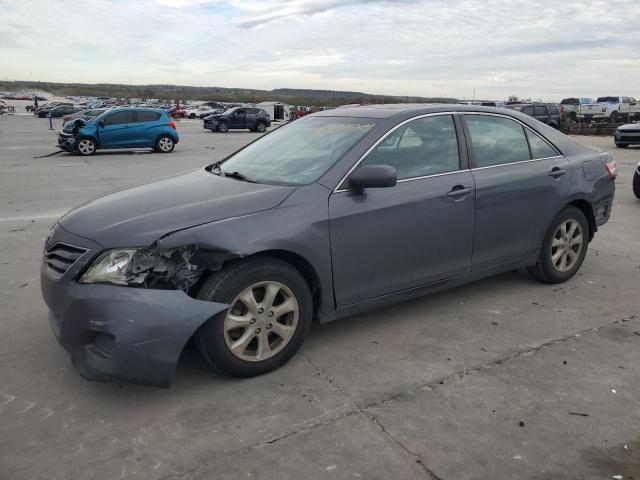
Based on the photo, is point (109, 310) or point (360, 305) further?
point (360, 305)

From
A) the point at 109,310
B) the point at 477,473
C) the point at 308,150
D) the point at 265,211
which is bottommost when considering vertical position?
the point at 477,473

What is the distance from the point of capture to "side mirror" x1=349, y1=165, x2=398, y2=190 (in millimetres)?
3531

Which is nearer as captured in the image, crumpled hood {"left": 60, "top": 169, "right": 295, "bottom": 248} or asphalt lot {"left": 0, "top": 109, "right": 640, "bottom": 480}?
asphalt lot {"left": 0, "top": 109, "right": 640, "bottom": 480}

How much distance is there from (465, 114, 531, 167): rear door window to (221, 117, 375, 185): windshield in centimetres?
95

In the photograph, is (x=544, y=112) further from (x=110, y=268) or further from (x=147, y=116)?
(x=110, y=268)

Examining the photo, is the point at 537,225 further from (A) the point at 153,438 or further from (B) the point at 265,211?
(A) the point at 153,438

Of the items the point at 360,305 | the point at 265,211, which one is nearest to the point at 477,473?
the point at 360,305

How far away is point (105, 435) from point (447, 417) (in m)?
1.77

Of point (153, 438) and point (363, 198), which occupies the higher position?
point (363, 198)

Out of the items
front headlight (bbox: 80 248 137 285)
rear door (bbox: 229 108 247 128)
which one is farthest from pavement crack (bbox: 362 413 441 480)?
rear door (bbox: 229 108 247 128)

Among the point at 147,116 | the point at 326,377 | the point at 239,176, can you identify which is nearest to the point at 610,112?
the point at 147,116

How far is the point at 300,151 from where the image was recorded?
4160 millimetres

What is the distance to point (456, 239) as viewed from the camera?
13.6 ft

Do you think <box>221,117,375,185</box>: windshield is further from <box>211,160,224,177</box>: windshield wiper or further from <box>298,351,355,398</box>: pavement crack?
<box>298,351,355,398</box>: pavement crack
